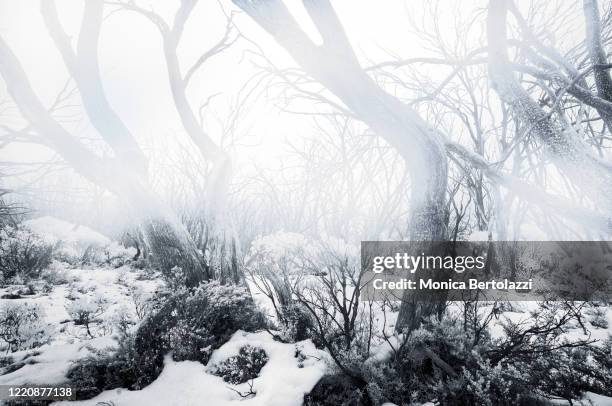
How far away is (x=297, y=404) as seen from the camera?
2.15m

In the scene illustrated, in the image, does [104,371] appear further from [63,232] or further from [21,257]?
[63,232]

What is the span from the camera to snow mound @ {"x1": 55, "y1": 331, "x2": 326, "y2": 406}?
2266 mm

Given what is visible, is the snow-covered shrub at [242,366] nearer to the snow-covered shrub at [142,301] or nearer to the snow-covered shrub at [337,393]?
the snow-covered shrub at [337,393]

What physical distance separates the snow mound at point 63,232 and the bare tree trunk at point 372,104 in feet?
30.3

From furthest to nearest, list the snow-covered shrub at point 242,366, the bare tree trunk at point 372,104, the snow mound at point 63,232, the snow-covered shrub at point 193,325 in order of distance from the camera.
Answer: the snow mound at point 63,232
the snow-covered shrub at point 193,325
the snow-covered shrub at point 242,366
the bare tree trunk at point 372,104

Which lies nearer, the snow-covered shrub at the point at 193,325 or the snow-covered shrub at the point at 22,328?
the snow-covered shrub at the point at 193,325

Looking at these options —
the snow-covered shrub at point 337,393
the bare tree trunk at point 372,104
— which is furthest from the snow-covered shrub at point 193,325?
the bare tree trunk at point 372,104

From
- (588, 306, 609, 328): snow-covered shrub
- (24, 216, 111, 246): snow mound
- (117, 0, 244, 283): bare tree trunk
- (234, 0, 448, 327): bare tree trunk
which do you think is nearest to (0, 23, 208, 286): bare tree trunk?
(117, 0, 244, 283): bare tree trunk

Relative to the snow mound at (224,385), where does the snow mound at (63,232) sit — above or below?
above

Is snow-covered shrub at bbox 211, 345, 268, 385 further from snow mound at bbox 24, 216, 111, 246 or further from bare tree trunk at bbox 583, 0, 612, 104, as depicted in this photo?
snow mound at bbox 24, 216, 111, 246

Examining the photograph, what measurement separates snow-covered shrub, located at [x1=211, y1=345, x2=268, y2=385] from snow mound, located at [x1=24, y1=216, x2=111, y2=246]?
308 inches

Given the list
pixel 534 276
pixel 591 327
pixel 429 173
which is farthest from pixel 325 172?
pixel 534 276

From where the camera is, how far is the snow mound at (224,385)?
227 centimetres

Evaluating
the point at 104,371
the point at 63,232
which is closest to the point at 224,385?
the point at 104,371
